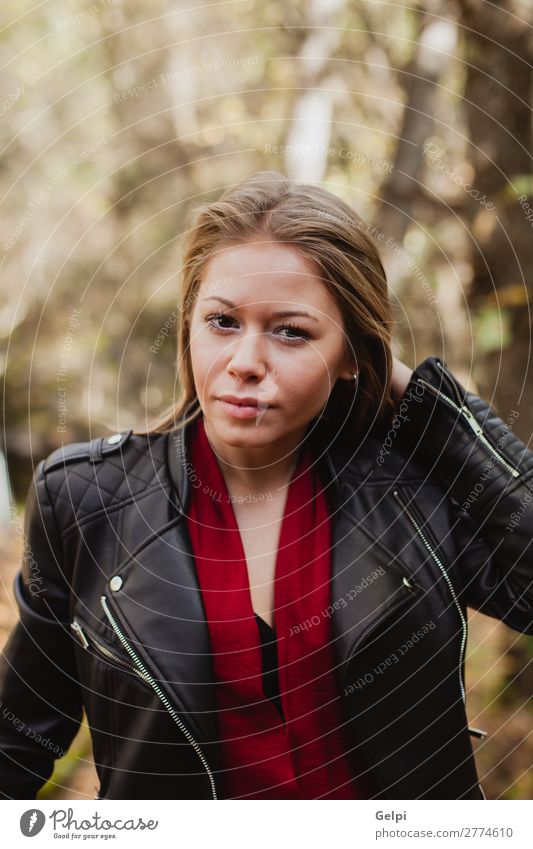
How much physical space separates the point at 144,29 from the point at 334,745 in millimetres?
3311

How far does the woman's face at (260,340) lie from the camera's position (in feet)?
5.04

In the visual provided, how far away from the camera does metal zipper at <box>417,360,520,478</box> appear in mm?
1778

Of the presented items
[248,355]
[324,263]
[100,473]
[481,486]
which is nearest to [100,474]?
[100,473]

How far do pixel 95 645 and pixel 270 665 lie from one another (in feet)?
1.25

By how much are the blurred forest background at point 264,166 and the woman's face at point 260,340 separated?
1.33 meters

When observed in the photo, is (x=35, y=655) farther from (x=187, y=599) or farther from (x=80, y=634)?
(x=187, y=599)

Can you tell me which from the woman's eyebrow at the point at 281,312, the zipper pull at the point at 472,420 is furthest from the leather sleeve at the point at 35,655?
the zipper pull at the point at 472,420

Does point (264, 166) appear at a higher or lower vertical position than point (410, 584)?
higher

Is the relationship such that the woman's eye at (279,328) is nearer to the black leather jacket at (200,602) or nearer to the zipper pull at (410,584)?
the black leather jacket at (200,602)

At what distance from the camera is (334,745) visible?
165 cm

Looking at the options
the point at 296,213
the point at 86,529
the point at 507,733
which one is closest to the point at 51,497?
the point at 86,529

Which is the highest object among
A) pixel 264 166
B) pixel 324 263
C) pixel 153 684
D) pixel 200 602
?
pixel 264 166

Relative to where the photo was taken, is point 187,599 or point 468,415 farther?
point 468,415

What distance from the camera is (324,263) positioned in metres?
1.62
